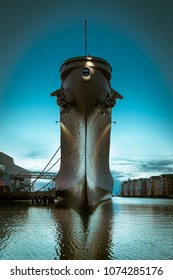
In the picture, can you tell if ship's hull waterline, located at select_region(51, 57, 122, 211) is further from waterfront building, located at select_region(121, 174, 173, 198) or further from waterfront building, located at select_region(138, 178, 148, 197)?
waterfront building, located at select_region(138, 178, 148, 197)

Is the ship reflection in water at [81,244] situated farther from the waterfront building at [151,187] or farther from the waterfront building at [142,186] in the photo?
the waterfront building at [142,186]

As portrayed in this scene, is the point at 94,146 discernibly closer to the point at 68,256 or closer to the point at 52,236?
the point at 52,236

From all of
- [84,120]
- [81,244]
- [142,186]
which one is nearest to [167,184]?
[142,186]

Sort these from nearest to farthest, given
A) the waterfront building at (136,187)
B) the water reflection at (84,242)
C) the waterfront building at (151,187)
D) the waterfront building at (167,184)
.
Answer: the water reflection at (84,242), the waterfront building at (167,184), the waterfront building at (151,187), the waterfront building at (136,187)

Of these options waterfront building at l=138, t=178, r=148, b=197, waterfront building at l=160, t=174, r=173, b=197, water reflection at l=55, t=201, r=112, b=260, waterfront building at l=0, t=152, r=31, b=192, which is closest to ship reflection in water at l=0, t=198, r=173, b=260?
water reflection at l=55, t=201, r=112, b=260

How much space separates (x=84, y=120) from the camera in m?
12.7

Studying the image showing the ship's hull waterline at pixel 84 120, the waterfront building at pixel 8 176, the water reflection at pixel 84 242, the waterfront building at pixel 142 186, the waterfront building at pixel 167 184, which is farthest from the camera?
the waterfront building at pixel 142 186

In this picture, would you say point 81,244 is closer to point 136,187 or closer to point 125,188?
point 136,187

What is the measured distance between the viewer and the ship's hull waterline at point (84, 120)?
492 inches

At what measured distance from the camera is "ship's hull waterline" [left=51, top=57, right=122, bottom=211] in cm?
1249

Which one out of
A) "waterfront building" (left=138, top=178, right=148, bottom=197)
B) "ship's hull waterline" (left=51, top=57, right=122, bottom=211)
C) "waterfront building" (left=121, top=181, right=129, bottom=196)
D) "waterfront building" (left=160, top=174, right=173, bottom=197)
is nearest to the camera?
"ship's hull waterline" (left=51, top=57, right=122, bottom=211)

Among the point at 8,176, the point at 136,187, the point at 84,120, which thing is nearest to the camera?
the point at 84,120

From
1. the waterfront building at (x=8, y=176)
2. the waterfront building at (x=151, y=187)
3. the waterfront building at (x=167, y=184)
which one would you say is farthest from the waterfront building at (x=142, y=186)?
the waterfront building at (x=8, y=176)
